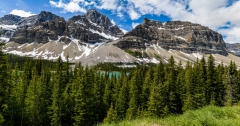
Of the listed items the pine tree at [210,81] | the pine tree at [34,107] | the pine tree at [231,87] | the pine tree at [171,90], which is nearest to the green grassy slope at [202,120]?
the pine tree at [171,90]

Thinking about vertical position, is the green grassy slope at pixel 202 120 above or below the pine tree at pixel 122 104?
above

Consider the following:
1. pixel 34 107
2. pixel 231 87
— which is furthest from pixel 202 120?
pixel 34 107

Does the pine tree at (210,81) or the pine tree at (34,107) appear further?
the pine tree at (210,81)

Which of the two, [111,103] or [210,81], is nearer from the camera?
[111,103]

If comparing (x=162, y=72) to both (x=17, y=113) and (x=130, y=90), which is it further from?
(x=17, y=113)

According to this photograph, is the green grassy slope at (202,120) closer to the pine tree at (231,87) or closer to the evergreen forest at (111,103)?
the evergreen forest at (111,103)

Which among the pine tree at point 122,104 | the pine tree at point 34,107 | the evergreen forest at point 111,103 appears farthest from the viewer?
the pine tree at point 122,104

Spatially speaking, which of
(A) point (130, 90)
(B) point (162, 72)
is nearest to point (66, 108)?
(A) point (130, 90)

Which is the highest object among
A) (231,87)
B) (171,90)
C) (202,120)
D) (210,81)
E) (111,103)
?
(202,120)

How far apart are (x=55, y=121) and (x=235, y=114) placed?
1409 inches

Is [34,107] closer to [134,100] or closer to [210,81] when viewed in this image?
[134,100]

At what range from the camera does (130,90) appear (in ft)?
172

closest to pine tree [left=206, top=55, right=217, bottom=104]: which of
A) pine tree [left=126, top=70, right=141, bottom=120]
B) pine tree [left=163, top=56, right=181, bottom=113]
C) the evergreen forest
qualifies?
the evergreen forest

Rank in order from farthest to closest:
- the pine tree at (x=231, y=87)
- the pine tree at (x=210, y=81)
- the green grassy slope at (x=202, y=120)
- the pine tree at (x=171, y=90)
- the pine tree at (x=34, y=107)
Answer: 1. the pine tree at (x=210, y=81)
2. the pine tree at (x=34, y=107)
3. the pine tree at (x=171, y=90)
4. the pine tree at (x=231, y=87)
5. the green grassy slope at (x=202, y=120)
